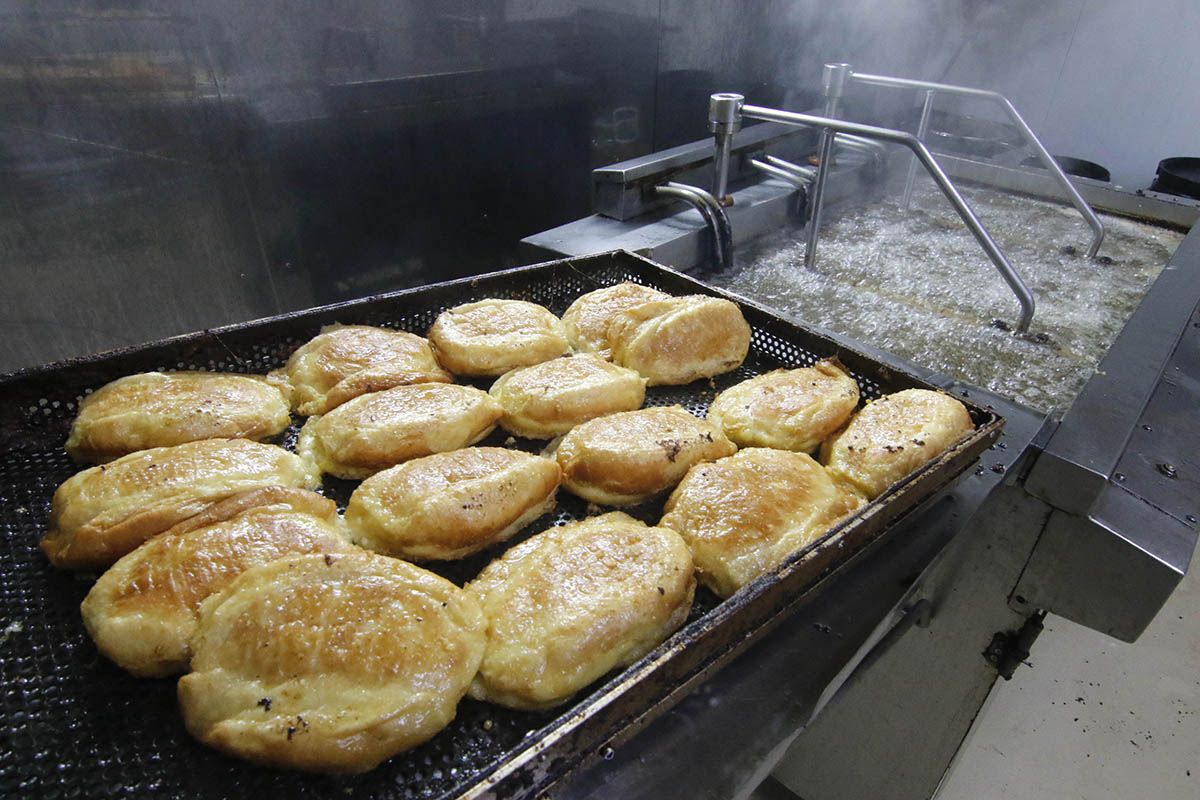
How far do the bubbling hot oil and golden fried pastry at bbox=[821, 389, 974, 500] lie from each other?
907mm

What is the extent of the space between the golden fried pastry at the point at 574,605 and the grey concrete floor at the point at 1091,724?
2251mm

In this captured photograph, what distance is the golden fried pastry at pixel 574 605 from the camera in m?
1.21

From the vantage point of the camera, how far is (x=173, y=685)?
1.21m

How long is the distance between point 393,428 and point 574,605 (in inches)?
28.5

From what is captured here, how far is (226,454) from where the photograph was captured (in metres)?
1.60

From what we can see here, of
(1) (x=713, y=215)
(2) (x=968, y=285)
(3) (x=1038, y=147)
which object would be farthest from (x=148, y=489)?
(3) (x=1038, y=147)

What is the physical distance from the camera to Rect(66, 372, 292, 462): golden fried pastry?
163 cm

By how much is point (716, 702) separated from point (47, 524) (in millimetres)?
1523

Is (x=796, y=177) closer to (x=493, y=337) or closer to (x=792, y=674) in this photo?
(x=493, y=337)

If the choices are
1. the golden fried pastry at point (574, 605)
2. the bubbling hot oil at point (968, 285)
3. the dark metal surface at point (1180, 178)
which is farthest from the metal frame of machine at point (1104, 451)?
the dark metal surface at point (1180, 178)

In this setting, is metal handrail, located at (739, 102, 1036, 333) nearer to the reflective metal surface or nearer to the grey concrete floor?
the grey concrete floor

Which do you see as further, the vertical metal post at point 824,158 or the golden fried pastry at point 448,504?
the vertical metal post at point 824,158

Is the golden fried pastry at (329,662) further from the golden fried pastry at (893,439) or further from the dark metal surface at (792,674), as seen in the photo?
the golden fried pastry at (893,439)

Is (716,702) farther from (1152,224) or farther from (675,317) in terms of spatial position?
(1152,224)
